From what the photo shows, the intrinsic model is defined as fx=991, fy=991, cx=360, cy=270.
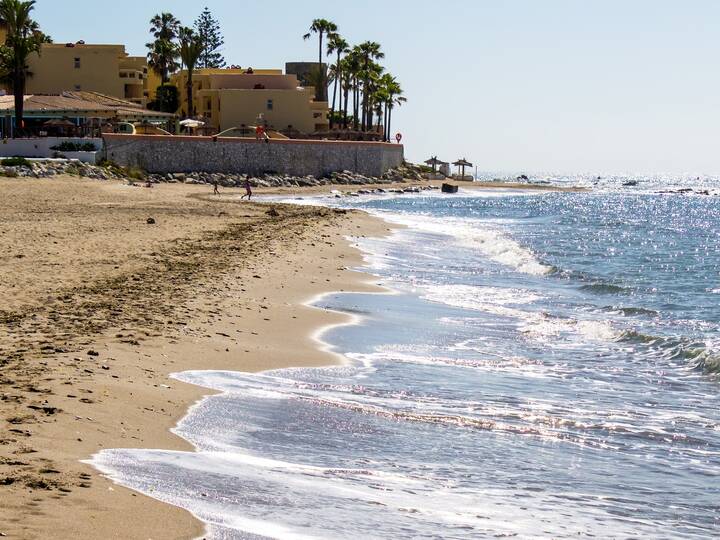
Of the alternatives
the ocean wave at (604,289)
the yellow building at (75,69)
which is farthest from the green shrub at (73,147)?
the ocean wave at (604,289)

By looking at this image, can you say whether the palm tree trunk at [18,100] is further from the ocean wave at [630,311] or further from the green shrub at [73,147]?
the ocean wave at [630,311]

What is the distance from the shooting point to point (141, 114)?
69.0m

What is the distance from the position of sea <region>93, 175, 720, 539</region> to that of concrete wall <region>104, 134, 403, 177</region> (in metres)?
45.5

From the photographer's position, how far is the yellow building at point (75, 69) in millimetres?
83625

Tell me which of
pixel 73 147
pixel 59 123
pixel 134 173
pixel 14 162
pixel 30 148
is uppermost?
pixel 59 123

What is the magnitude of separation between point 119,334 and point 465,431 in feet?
14.2

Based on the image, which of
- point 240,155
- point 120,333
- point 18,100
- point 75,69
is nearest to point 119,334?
point 120,333

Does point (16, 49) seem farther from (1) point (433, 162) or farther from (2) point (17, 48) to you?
(1) point (433, 162)

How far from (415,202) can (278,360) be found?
5551 cm

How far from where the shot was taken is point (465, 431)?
9.08 m

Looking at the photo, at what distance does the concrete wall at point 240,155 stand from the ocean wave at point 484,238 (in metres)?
21.0

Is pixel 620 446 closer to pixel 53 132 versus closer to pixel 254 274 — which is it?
pixel 254 274

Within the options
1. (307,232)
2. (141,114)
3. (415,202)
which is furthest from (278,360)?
(141,114)

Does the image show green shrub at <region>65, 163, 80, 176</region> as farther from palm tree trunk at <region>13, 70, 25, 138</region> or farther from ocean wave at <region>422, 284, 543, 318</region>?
ocean wave at <region>422, 284, 543, 318</region>
